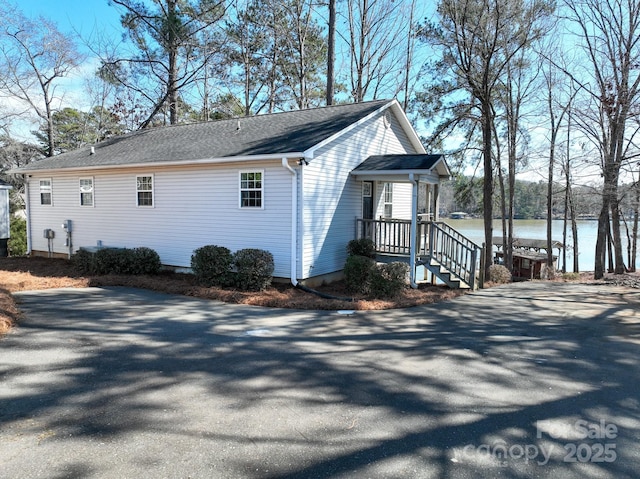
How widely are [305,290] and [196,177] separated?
429cm

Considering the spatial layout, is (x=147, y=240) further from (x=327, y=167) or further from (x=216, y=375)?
(x=216, y=375)

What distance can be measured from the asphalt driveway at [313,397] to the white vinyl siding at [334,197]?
119 inches

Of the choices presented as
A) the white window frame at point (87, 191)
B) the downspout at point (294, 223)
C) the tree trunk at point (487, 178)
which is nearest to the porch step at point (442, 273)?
the downspout at point (294, 223)

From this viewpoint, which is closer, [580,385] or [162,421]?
[162,421]

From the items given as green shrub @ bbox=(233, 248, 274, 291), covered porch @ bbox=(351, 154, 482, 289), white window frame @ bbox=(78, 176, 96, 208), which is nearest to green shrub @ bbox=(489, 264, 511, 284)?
covered porch @ bbox=(351, 154, 482, 289)

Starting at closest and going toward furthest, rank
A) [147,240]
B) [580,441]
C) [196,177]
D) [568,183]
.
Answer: [580,441]
[196,177]
[147,240]
[568,183]

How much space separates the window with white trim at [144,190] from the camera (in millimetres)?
11711

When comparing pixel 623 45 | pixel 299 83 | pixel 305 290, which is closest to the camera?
pixel 305 290

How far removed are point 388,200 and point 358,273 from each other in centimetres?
438

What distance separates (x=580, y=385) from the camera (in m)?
4.33

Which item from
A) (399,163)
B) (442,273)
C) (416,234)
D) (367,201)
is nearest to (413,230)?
(416,234)

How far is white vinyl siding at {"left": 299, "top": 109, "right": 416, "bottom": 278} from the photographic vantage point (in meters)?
9.61

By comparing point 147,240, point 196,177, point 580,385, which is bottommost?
point 580,385

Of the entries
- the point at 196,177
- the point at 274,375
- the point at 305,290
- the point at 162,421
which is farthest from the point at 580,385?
the point at 196,177
